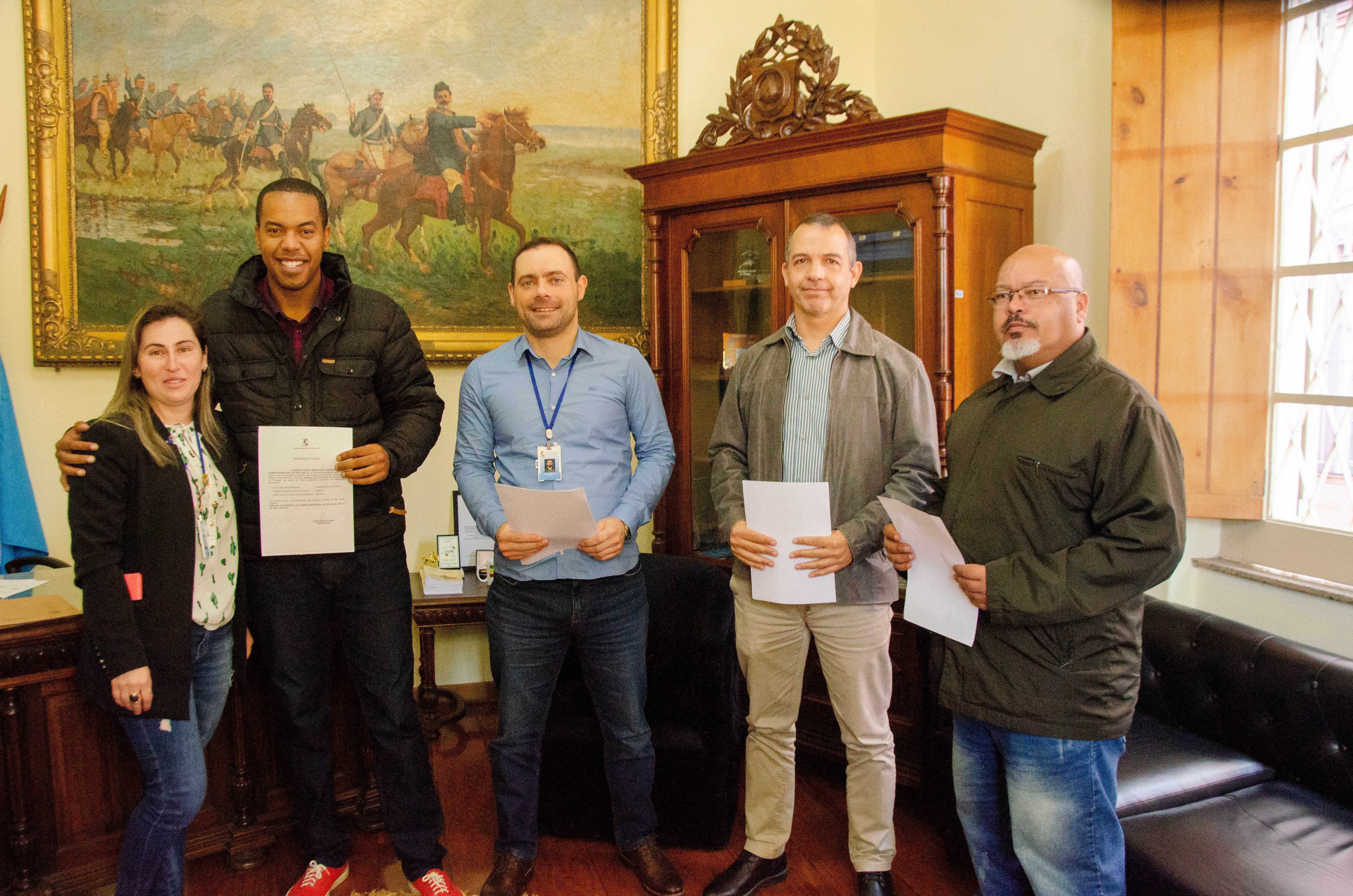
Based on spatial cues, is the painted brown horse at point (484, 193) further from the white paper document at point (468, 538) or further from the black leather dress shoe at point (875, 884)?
the black leather dress shoe at point (875, 884)

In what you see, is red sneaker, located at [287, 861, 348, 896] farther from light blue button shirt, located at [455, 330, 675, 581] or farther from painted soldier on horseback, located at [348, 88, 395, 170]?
painted soldier on horseback, located at [348, 88, 395, 170]

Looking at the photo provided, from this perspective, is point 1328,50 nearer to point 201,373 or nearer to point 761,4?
point 761,4

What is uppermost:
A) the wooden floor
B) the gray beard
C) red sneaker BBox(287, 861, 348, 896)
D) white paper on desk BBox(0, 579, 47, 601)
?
the gray beard

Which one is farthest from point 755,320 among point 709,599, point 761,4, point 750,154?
point 761,4

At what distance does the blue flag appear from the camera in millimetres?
2873

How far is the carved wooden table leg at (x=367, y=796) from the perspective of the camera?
2607 millimetres

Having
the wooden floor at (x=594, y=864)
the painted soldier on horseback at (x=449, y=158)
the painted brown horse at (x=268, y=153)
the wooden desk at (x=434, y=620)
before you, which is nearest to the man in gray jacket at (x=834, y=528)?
the wooden floor at (x=594, y=864)

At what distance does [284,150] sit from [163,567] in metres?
2.00

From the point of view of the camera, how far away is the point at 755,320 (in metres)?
3.26

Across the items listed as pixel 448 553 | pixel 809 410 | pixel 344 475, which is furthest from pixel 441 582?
pixel 809 410

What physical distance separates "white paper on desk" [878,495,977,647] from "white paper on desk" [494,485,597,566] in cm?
66

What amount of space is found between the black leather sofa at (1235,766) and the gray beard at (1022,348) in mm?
1046

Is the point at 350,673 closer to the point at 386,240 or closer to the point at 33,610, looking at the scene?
the point at 33,610

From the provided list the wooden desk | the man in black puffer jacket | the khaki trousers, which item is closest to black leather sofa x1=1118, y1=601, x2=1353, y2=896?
the khaki trousers
